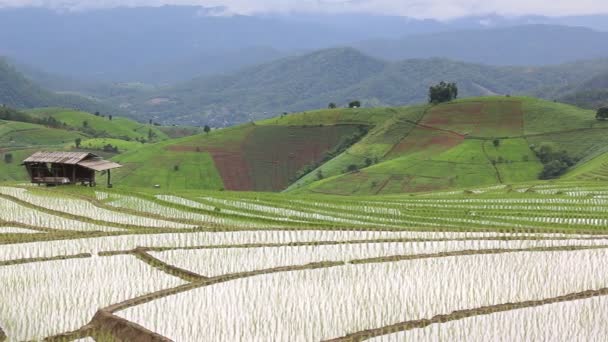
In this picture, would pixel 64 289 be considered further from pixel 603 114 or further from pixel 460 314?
pixel 603 114

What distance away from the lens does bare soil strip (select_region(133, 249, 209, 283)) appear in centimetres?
1700

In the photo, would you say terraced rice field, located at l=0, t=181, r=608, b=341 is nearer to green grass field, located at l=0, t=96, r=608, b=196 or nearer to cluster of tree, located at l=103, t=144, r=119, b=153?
green grass field, located at l=0, t=96, r=608, b=196

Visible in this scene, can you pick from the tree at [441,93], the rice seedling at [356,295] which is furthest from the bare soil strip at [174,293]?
the tree at [441,93]

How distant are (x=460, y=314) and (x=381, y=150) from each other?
114534 millimetres

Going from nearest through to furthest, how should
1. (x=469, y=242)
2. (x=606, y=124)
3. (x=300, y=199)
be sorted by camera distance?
(x=469, y=242), (x=300, y=199), (x=606, y=124)

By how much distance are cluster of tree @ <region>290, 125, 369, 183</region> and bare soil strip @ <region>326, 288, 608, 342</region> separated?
396ft

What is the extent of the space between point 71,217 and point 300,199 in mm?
18570

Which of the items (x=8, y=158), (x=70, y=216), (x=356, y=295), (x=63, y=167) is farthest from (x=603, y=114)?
(x=8, y=158)

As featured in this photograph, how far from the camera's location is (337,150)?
473 feet

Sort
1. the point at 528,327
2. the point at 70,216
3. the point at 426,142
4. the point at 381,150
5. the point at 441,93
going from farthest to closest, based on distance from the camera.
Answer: the point at 441,93
the point at 381,150
the point at 426,142
the point at 70,216
the point at 528,327

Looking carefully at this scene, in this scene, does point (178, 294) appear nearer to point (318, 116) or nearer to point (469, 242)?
point (469, 242)

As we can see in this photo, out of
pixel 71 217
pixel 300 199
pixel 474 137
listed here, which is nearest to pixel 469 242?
pixel 71 217

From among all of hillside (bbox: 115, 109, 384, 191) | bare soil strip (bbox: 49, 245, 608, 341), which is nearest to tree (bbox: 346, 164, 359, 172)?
hillside (bbox: 115, 109, 384, 191)

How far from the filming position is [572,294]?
1467 cm
